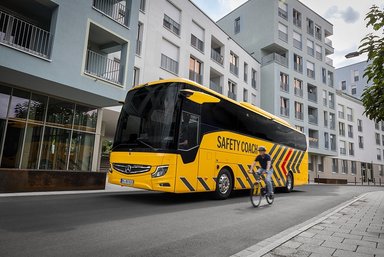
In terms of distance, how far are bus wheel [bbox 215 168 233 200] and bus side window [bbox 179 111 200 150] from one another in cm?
177

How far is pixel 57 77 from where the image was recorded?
1128cm

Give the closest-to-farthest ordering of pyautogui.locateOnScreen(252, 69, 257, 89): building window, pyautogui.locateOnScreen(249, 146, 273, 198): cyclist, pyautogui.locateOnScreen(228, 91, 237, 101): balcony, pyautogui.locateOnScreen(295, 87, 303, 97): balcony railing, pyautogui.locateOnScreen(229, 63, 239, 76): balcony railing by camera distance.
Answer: pyautogui.locateOnScreen(249, 146, 273, 198): cyclist
pyautogui.locateOnScreen(228, 91, 237, 101): balcony
pyautogui.locateOnScreen(229, 63, 239, 76): balcony railing
pyautogui.locateOnScreen(252, 69, 257, 89): building window
pyautogui.locateOnScreen(295, 87, 303, 97): balcony railing

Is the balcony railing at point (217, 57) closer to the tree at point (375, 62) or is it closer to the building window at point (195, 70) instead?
the building window at point (195, 70)

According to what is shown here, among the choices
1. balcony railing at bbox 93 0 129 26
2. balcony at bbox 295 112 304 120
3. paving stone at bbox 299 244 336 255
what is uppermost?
balcony railing at bbox 93 0 129 26

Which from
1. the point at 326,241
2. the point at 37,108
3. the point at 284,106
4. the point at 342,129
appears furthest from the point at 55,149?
the point at 342,129

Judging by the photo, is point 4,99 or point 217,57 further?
point 217,57

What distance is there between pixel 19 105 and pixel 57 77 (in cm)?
319

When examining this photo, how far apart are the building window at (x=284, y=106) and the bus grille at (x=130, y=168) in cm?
2833

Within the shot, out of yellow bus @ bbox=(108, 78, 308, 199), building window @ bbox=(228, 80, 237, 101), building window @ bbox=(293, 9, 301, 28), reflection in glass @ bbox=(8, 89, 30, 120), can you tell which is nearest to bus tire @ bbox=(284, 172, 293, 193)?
yellow bus @ bbox=(108, 78, 308, 199)

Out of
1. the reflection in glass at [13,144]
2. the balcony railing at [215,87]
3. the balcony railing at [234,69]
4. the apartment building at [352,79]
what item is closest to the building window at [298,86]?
the balcony railing at [234,69]

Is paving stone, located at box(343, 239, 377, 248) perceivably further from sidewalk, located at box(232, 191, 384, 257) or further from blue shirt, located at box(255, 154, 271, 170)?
blue shirt, located at box(255, 154, 271, 170)

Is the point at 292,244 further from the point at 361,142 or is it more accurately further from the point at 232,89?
the point at 361,142

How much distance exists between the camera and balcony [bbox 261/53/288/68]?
33.6 metres

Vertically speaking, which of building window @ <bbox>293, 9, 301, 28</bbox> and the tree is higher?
building window @ <bbox>293, 9, 301, 28</bbox>
